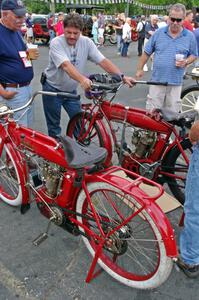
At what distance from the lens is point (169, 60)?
3.97m

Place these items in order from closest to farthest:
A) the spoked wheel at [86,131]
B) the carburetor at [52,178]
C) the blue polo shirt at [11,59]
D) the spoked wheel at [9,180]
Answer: the carburetor at [52,178]
the spoked wheel at [9,180]
the blue polo shirt at [11,59]
the spoked wheel at [86,131]

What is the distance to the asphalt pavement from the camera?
230 centimetres

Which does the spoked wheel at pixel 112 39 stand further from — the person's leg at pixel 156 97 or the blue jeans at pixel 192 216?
the blue jeans at pixel 192 216

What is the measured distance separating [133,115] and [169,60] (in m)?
1.11

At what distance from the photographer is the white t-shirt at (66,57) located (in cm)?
338

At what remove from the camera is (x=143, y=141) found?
334cm

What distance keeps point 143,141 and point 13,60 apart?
1.54 meters

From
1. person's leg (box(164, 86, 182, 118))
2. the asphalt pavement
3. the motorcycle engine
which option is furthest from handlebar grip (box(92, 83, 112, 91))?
the asphalt pavement

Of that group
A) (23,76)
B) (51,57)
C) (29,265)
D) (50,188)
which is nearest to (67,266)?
(29,265)

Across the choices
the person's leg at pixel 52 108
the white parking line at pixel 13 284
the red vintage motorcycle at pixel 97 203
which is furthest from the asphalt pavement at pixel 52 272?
the person's leg at pixel 52 108

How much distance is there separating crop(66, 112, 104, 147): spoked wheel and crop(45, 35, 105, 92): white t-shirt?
A: 367 mm

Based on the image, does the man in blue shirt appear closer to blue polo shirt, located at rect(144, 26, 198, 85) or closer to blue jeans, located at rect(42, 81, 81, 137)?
blue jeans, located at rect(42, 81, 81, 137)

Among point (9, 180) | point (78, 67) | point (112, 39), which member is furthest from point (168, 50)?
point (112, 39)

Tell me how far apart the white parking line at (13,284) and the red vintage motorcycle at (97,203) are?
339mm
